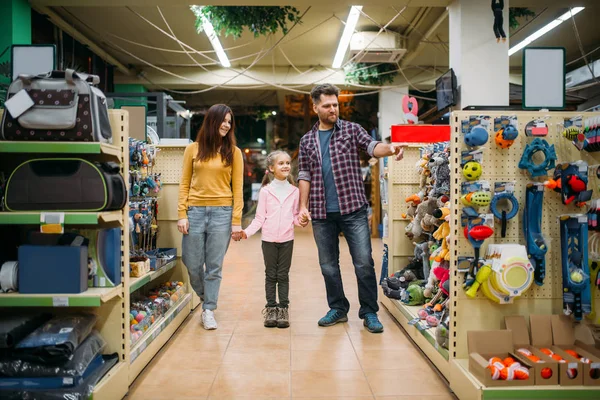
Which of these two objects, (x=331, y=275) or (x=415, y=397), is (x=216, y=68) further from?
(x=415, y=397)

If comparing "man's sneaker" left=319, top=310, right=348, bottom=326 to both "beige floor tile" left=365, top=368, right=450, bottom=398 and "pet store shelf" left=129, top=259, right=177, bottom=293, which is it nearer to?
"beige floor tile" left=365, top=368, right=450, bottom=398

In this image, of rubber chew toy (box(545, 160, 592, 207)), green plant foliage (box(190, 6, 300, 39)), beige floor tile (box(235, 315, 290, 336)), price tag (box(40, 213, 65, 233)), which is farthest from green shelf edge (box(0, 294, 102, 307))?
green plant foliage (box(190, 6, 300, 39))

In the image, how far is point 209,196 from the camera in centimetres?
327

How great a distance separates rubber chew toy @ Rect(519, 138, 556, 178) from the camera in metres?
2.23

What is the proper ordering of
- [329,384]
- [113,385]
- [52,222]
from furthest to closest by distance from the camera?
[329,384] → [113,385] → [52,222]

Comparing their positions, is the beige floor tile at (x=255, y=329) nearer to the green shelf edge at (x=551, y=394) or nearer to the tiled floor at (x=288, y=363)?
the tiled floor at (x=288, y=363)

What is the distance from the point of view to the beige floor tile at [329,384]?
2303mm

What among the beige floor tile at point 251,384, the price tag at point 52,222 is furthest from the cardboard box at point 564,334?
the price tag at point 52,222

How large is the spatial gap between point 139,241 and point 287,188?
1104 mm

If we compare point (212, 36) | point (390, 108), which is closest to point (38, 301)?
point (212, 36)

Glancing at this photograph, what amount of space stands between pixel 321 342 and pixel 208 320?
2.81 ft

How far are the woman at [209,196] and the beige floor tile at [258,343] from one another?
0.50 metres

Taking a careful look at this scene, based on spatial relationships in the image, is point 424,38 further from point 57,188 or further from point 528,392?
point 57,188

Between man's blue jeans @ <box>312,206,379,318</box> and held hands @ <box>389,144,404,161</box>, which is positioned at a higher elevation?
held hands @ <box>389,144,404,161</box>
